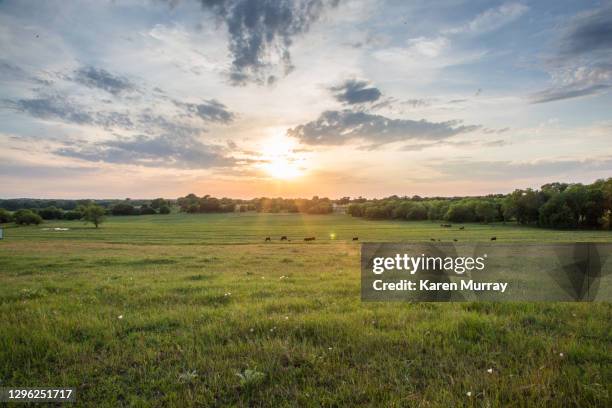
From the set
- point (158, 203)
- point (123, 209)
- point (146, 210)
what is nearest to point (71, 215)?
point (123, 209)

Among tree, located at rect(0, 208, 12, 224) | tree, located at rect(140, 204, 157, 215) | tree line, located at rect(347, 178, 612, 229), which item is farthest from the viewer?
tree, located at rect(140, 204, 157, 215)

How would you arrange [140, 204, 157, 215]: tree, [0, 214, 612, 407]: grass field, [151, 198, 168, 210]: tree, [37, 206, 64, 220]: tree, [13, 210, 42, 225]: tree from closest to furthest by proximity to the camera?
[0, 214, 612, 407]: grass field < [13, 210, 42, 225]: tree < [37, 206, 64, 220]: tree < [140, 204, 157, 215]: tree < [151, 198, 168, 210]: tree

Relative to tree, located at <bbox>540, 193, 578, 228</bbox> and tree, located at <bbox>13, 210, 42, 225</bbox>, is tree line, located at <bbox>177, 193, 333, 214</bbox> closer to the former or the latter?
tree, located at <bbox>13, 210, 42, 225</bbox>

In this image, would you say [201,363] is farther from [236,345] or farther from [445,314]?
[445,314]

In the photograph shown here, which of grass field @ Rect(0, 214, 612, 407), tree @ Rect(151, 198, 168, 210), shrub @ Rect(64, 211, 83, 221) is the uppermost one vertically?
tree @ Rect(151, 198, 168, 210)

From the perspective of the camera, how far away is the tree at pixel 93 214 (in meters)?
96.6

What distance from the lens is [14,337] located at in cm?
559

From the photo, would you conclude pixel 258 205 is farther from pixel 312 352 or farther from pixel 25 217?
pixel 312 352

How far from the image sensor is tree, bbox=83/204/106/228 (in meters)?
96.6

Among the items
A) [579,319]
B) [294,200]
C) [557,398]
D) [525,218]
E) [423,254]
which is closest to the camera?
[557,398]

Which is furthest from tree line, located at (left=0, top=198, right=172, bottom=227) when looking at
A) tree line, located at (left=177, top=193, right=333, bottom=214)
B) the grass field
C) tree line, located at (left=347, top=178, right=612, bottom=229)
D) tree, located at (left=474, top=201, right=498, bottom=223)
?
tree, located at (left=474, top=201, right=498, bottom=223)

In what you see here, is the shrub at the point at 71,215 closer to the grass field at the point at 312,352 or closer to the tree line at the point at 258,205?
the tree line at the point at 258,205

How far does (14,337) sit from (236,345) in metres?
4.13

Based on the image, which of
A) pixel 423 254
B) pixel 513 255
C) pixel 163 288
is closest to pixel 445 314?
pixel 423 254
